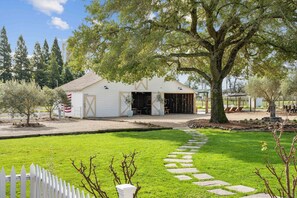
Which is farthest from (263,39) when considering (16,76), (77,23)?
(16,76)

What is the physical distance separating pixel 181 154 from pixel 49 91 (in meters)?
16.8

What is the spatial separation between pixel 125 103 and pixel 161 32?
42.8ft

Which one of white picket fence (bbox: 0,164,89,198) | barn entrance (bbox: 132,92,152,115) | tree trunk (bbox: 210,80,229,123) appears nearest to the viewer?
white picket fence (bbox: 0,164,89,198)

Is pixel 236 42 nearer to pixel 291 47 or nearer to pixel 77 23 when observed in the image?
pixel 291 47

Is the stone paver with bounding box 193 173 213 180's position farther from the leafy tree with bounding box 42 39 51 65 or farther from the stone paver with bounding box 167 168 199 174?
the leafy tree with bounding box 42 39 51 65

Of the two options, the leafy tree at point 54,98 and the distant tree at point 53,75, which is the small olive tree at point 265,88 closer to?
the leafy tree at point 54,98

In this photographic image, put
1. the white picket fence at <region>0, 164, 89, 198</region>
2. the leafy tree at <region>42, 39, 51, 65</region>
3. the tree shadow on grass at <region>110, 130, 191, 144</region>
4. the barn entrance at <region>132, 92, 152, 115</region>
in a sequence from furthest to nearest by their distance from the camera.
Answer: the leafy tree at <region>42, 39, 51, 65</region>, the barn entrance at <region>132, 92, 152, 115</region>, the tree shadow on grass at <region>110, 130, 191, 144</region>, the white picket fence at <region>0, 164, 89, 198</region>

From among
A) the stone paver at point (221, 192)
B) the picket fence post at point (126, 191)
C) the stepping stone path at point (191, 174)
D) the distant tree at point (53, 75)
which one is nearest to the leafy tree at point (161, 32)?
the stepping stone path at point (191, 174)

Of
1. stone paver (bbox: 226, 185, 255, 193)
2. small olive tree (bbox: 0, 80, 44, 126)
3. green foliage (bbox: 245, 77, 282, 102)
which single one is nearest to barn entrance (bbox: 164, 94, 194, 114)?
green foliage (bbox: 245, 77, 282, 102)

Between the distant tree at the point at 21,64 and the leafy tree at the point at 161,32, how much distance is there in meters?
43.3

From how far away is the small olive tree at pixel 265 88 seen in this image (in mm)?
35469

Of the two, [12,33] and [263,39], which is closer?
[263,39]

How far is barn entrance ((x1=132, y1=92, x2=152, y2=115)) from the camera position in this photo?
101 ft

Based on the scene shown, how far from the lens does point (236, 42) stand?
1859 cm
